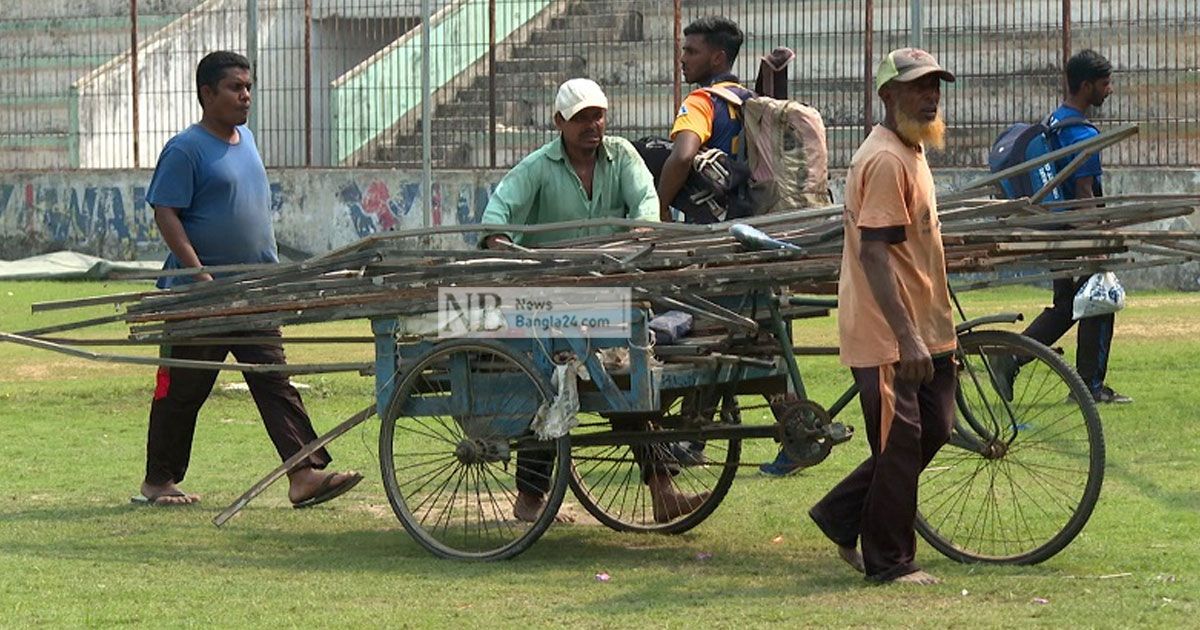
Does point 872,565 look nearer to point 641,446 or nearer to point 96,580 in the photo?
point 641,446

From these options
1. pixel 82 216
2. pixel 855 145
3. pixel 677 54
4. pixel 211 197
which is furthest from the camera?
pixel 82 216

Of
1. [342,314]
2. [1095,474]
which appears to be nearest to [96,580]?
[342,314]

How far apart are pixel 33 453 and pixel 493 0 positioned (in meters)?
12.1

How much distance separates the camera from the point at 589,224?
7352 mm

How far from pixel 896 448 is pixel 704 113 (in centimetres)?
233

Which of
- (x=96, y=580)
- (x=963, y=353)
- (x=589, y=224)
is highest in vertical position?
(x=589, y=224)

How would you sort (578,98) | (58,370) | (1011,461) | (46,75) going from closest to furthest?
(1011,461) < (578,98) < (58,370) < (46,75)

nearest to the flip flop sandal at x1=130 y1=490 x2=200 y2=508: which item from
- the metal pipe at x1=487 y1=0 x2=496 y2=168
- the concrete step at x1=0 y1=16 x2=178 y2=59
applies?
the metal pipe at x1=487 y1=0 x2=496 y2=168

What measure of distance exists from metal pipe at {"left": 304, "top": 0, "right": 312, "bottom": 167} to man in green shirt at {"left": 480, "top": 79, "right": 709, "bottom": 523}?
14868 mm

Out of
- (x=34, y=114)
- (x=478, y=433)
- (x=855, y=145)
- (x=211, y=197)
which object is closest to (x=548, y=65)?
(x=855, y=145)

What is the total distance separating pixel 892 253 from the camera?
6.62 m

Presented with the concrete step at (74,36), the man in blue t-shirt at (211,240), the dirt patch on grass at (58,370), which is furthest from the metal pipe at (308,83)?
the man in blue t-shirt at (211,240)

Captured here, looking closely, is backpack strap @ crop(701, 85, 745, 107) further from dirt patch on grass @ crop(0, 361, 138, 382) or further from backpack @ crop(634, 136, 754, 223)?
A: dirt patch on grass @ crop(0, 361, 138, 382)

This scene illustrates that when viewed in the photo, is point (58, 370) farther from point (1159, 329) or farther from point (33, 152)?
point (33, 152)
